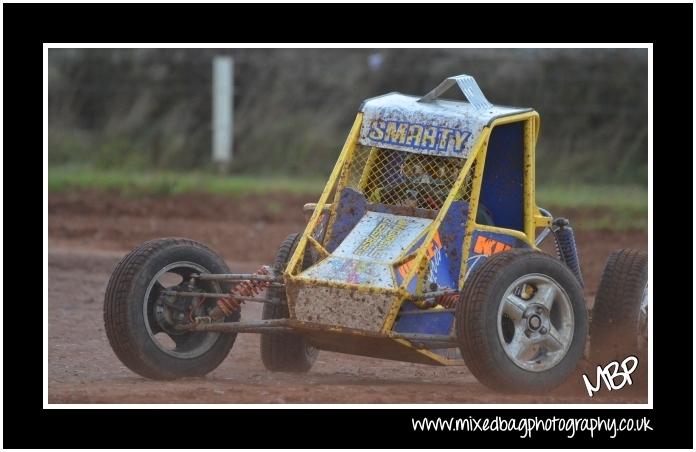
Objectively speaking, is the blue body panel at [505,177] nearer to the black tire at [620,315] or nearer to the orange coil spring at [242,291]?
the black tire at [620,315]

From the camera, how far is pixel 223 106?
22891 millimetres

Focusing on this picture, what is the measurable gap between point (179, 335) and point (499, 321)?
2.23 meters

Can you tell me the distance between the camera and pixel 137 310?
8.43m

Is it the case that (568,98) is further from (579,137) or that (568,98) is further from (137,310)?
(137,310)

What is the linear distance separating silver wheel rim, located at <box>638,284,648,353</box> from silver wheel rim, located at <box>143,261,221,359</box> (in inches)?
110

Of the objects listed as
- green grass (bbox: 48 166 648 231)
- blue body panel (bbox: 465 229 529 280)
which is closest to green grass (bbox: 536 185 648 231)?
green grass (bbox: 48 166 648 231)

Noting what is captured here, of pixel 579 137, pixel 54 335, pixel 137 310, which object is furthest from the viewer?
pixel 579 137

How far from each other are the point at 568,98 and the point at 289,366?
13695 millimetres

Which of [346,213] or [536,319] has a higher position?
[346,213]

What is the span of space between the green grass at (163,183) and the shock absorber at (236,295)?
34.8 feet

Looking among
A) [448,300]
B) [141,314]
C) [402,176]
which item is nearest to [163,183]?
[402,176]

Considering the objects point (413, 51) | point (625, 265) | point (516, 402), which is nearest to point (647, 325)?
point (625, 265)

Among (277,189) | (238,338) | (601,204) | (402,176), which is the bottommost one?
(238,338)

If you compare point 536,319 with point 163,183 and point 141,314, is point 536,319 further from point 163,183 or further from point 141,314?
point 163,183
